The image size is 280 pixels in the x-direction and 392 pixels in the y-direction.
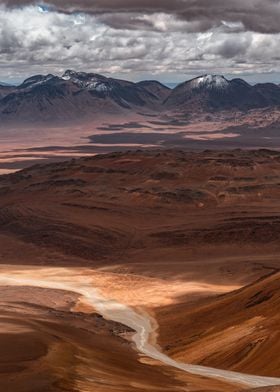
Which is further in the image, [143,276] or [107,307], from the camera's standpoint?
[143,276]

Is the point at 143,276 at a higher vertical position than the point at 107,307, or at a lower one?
higher

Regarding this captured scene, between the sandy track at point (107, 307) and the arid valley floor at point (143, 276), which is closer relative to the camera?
the arid valley floor at point (143, 276)

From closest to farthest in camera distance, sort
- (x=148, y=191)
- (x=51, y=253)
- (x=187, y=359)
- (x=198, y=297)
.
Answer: (x=187, y=359) → (x=198, y=297) → (x=51, y=253) → (x=148, y=191)

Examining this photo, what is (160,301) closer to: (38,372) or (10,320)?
(10,320)

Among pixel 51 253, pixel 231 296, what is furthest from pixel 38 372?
pixel 51 253

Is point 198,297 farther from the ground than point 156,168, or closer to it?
closer to it
